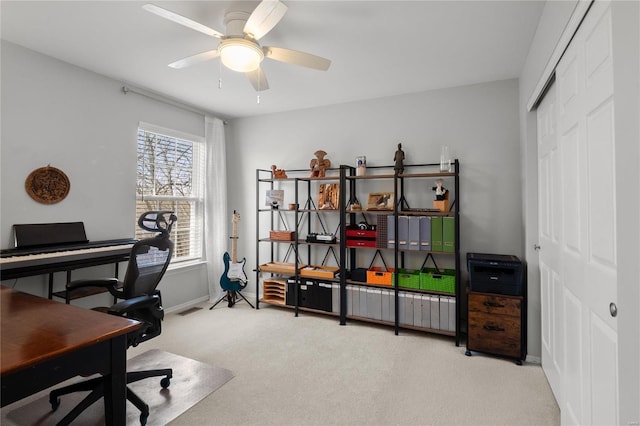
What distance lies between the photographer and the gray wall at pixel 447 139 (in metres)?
3.09

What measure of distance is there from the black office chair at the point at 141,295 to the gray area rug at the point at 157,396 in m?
0.07

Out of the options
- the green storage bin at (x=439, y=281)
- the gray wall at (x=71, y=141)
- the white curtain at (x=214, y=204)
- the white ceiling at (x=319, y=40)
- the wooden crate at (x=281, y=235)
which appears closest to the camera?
the white ceiling at (x=319, y=40)

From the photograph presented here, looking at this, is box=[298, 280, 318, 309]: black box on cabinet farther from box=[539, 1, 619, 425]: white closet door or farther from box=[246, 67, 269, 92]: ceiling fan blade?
box=[539, 1, 619, 425]: white closet door

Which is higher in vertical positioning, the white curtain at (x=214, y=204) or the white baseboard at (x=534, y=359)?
the white curtain at (x=214, y=204)

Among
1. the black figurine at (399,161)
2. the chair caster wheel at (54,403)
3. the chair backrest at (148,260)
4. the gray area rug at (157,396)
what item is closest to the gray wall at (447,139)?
the black figurine at (399,161)

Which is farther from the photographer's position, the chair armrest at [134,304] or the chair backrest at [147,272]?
the chair backrest at [147,272]

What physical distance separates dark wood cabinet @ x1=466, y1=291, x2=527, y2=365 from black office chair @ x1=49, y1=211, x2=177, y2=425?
8.25 feet

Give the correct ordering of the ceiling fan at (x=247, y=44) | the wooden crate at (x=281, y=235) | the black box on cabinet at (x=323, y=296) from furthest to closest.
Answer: the wooden crate at (x=281, y=235) < the black box on cabinet at (x=323, y=296) < the ceiling fan at (x=247, y=44)

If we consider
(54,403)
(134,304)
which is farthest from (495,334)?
(54,403)

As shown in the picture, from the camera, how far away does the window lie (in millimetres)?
3578

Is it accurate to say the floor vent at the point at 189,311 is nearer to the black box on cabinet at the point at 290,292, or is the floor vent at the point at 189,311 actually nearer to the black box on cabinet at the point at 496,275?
the black box on cabinet at the point at 290,292

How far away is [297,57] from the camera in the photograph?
6.95 feet

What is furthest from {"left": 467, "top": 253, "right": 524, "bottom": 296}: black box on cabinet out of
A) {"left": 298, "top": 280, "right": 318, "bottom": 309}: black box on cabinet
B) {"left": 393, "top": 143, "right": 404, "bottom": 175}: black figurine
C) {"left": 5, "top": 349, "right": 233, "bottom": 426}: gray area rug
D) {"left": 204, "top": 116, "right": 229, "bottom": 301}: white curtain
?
{"left": 204, "top": 116, "right": 229, "bottom": 301}: white curtain

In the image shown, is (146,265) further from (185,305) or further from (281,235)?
(185,305)
